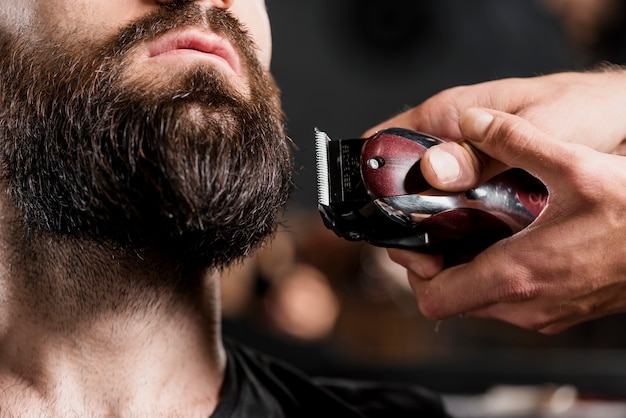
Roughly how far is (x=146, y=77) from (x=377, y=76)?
9.76 feet

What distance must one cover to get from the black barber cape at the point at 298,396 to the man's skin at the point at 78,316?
0.40 ft

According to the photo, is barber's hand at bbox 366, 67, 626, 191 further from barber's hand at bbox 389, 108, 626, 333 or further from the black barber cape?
the black barber cape

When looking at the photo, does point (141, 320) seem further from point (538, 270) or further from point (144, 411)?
point (538, 270)

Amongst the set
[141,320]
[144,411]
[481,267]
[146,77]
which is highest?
[146,77]

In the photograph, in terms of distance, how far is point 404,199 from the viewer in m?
1.05

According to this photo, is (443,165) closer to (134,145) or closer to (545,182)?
(545,182)

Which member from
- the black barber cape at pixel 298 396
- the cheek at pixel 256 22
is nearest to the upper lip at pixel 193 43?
the cheek at pixel 256 22

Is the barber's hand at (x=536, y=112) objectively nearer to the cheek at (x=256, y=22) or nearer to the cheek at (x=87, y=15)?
the cheek at (x=256, y=22)

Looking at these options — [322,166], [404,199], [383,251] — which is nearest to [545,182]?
[404,199]

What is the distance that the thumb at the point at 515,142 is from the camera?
1005mm

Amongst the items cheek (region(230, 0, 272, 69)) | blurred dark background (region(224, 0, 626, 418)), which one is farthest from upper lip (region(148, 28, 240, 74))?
blurred dark background (region(224, 0, 626, 418))

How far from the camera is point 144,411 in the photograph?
1197 millimetres

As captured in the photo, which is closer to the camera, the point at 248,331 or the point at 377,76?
the point at 248,331

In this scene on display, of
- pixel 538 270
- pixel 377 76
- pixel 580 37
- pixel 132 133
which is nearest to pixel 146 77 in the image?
pixel 132 133
